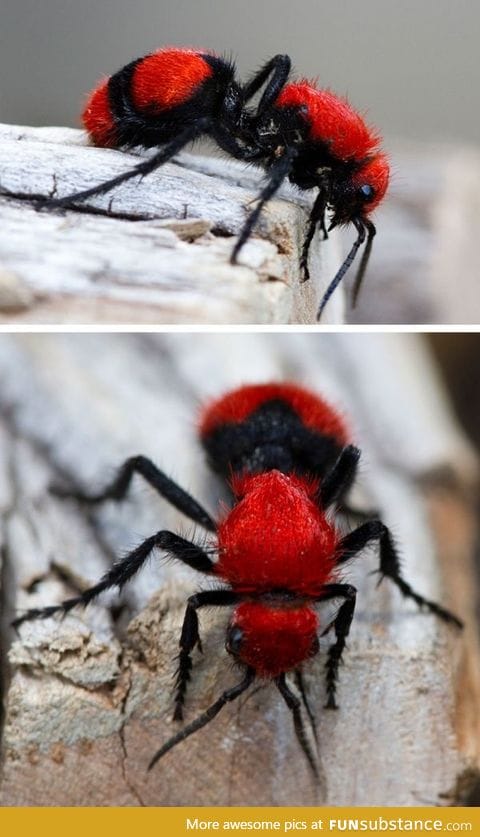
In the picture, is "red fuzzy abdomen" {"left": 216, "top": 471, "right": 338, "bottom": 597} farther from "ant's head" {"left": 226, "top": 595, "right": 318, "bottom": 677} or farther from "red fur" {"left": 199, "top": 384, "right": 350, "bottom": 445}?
"red fur" {"left": 199, "top": 384, "right": 350, "bottom": 445}

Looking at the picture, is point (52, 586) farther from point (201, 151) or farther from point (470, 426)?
point (470, 426)

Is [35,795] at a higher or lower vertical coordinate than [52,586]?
lower

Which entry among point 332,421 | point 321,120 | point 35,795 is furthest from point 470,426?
point 35,795

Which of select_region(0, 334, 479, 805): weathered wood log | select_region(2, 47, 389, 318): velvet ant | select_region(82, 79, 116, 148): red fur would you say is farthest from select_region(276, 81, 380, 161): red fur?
select_region(0, 334, 479, 805): weathered wood log

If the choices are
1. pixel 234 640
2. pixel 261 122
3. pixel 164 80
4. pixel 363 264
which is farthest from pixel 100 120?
pixel 234 640

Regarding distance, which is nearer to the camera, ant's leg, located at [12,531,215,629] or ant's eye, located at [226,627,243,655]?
ant's eye, located at [226,627,243,655]

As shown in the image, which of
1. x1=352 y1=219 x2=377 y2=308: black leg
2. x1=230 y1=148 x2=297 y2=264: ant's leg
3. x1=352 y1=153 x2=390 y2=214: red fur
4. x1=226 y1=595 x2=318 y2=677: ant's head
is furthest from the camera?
x1=352 y1=219 x2=377 y2=308: black leg

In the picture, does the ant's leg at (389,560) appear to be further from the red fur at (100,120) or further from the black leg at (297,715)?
the red fur at (100,120)
